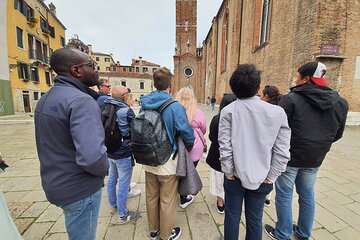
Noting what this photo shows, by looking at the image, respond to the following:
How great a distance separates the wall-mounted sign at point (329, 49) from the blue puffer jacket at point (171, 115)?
915cm

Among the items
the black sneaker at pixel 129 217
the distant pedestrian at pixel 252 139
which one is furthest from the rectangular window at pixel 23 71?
the distant pedestrian at pixel 252 139

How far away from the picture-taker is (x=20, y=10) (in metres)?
17.0

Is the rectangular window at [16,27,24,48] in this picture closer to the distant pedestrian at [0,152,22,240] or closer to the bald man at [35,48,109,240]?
the distant pedestrian at [0,152,22,240]

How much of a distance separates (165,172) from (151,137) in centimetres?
46

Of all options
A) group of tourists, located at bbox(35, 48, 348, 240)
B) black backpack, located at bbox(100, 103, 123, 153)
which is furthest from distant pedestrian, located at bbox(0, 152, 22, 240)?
black backpack, located at bbox(100, 103, 123, 153)

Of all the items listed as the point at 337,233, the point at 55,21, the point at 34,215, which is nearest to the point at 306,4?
the point at 337,233

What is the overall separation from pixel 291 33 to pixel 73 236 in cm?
1183

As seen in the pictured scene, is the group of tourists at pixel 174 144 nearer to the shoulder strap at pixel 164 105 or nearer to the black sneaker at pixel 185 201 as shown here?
the shoulder strap at pixel 164 105

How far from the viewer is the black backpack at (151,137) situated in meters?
1.79

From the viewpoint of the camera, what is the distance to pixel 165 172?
6.42ft

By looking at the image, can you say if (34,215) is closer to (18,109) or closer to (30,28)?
(18,109)

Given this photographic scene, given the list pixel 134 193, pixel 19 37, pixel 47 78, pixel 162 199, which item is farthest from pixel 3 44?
pixel 162 199

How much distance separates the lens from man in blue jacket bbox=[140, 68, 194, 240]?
6.15 ft

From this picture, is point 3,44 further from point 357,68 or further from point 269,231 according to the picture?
point 357,68
